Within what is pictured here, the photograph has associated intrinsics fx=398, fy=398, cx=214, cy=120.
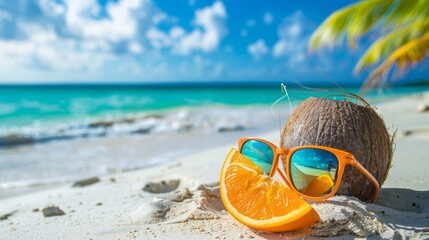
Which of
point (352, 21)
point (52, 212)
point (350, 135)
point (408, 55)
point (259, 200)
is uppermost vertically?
point (352, 21)

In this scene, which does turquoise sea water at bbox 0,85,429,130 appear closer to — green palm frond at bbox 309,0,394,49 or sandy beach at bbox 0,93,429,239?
sandy beach at bbox 0,93,429,239

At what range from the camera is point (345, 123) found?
Result: 2.42 meters

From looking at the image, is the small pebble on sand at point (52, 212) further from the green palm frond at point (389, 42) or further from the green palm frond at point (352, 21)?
the green palm frond at point (389, 42)

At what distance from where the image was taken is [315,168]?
2.36 meters

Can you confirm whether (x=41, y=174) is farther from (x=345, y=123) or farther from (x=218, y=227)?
(x=345, y=123)

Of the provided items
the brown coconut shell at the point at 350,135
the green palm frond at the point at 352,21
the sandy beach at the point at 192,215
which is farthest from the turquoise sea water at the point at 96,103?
the green palm frond at the point at 352,21

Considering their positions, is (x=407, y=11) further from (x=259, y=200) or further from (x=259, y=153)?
(x=259, y=200)

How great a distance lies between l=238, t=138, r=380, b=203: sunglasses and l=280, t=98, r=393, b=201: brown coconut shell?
3.5 inches

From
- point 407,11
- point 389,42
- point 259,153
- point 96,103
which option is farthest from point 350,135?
point 96,103

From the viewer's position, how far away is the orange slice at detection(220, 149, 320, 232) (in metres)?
2.12

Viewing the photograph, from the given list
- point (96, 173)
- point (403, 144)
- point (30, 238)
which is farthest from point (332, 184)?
point (96, 173)

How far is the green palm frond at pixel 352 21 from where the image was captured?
746cm

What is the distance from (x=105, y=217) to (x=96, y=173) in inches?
132

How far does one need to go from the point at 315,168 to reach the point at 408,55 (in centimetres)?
655
